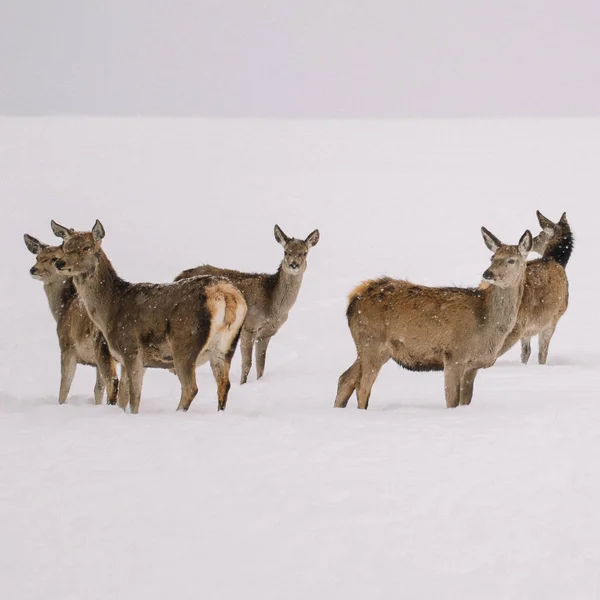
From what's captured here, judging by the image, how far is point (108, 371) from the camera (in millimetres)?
9867

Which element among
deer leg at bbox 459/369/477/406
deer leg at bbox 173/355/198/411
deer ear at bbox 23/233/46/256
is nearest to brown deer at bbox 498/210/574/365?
deer leg at bbox 459/369/477/406

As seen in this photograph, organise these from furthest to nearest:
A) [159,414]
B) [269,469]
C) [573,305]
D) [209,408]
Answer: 1. [573,305]
2. [209,408]
3. [159,414]
4. [269,469]

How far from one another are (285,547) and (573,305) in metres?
15.1

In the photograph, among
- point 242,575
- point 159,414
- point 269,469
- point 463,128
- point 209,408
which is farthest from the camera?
point 463,128

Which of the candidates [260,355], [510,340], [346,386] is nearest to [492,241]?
[510,340]

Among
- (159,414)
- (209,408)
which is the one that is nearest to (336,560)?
(159,414)

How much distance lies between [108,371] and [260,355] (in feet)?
12.8

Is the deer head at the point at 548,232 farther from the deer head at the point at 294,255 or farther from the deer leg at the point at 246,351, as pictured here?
the deer leg at the point at 246,351

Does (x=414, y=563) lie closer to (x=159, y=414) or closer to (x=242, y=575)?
(x=242, y=575)

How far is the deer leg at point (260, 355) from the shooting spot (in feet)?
43.8

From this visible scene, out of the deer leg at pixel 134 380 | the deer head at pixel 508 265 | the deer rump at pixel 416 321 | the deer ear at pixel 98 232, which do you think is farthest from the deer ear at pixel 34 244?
the deer head at pixel 508 265

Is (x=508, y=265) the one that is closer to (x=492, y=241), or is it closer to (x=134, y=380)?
(x=492, y=241)

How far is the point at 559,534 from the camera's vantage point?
561 centimetres

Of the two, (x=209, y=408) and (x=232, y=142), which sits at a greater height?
(x=232, y=142)
